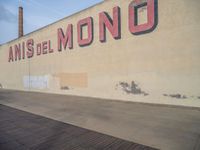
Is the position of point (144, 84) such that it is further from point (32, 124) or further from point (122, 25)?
point (32, 124)

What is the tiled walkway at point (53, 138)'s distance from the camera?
4309mm

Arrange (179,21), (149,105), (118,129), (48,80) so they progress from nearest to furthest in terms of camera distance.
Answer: (118,129) → (179,21) → (149,105) → (48,80)

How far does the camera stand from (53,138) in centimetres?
489

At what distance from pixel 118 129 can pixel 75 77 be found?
9.71 metres

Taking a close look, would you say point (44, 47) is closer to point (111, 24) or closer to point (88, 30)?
point (88, 30)

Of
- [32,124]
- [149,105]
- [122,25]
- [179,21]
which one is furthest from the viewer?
[122,25]

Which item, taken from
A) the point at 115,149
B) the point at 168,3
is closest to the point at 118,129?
the point at 115,149

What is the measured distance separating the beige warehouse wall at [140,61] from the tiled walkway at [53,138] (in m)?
5.77

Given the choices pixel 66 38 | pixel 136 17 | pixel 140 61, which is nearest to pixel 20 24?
pixel 66 38

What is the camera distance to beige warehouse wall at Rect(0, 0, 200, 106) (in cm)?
Answer: 858

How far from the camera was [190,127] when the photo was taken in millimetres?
5562

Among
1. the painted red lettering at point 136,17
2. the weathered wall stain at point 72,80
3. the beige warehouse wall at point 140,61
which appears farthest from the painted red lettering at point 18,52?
the painted red lettering at point 136,17

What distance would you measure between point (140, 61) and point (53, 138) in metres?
7.28

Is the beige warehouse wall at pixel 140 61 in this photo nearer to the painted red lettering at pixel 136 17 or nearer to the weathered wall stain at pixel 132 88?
the weathered wall stain at pixel 132 88
